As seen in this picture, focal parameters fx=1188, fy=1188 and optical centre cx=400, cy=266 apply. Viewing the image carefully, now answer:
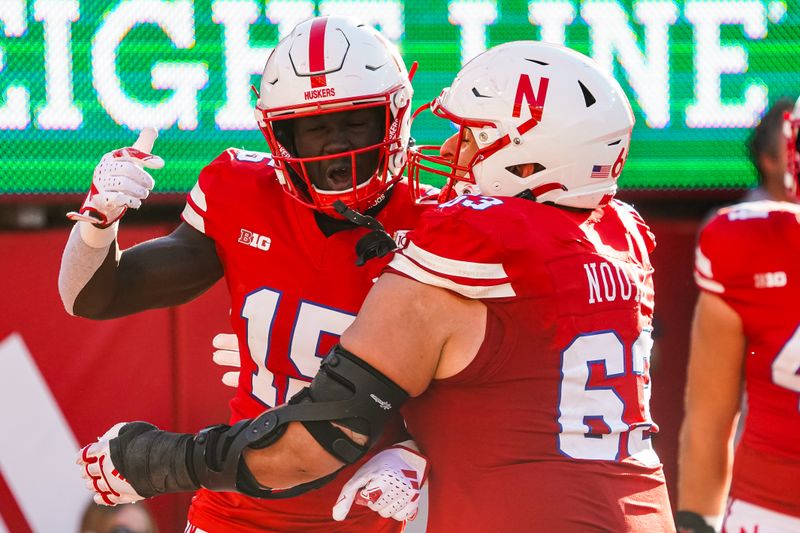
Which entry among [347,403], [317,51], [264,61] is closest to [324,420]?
[347,403]

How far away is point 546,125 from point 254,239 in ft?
2.38

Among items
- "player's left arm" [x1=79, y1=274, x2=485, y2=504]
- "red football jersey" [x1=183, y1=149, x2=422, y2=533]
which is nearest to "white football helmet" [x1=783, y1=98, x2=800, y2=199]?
"red football jersey" [x1=183, y1=149, x2=422, y2=533]

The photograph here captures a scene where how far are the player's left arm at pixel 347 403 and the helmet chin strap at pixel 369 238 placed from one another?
395 millimetres

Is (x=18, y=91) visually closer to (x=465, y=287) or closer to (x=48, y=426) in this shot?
(x=48, y=426)

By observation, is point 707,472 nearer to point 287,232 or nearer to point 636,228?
point 636,228

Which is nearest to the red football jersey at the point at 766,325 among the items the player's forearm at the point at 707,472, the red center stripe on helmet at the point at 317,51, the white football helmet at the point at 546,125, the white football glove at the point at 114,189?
the player's forearm at the point at 707,472

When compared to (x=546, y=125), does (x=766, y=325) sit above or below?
below

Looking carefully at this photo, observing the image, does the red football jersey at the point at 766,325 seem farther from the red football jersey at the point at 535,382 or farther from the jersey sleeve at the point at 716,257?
the red football jersey at the point at 535,382

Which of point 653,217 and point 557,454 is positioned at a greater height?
point 557,454

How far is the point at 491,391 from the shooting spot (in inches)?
76.9

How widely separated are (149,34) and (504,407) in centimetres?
226

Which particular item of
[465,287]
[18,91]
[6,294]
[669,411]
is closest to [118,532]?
[6,294]

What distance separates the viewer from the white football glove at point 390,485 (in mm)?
2072

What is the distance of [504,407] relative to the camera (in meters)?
1.94
